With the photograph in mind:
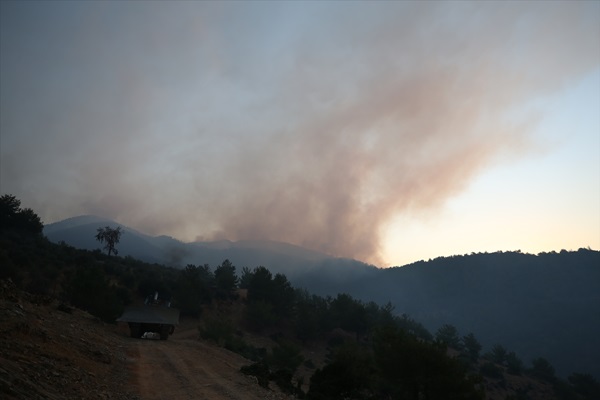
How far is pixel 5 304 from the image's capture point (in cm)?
1825

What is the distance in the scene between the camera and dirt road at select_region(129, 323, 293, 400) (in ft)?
48.7

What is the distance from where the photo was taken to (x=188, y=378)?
17766 mm

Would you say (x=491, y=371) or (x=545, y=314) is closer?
(x=491, y=371)

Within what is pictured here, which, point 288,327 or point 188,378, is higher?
point 188,378

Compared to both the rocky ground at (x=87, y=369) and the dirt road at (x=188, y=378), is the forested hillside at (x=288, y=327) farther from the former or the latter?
the rocky ground at (x=87, y=369)

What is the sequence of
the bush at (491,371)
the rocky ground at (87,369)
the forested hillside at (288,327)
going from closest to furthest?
the rocky ground at (87,369) < the forested hillside at (288,327) < the bush at (491,371)

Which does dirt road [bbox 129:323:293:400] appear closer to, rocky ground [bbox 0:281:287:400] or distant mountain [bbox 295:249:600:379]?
rocky ground [bbox 0:281:287:400]

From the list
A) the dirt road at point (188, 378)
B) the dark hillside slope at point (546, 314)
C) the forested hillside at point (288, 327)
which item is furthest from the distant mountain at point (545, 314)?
the dirt road at point (188, 378)

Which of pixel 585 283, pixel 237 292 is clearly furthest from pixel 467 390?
pixel 585 283

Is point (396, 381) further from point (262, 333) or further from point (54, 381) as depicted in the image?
point (262, 333)

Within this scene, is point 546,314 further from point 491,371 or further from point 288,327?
point 288,327

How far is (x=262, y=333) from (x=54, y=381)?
2285 inches

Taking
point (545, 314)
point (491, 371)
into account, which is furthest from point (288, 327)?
point (545, 314)

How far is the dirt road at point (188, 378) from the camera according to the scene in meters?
14.8
